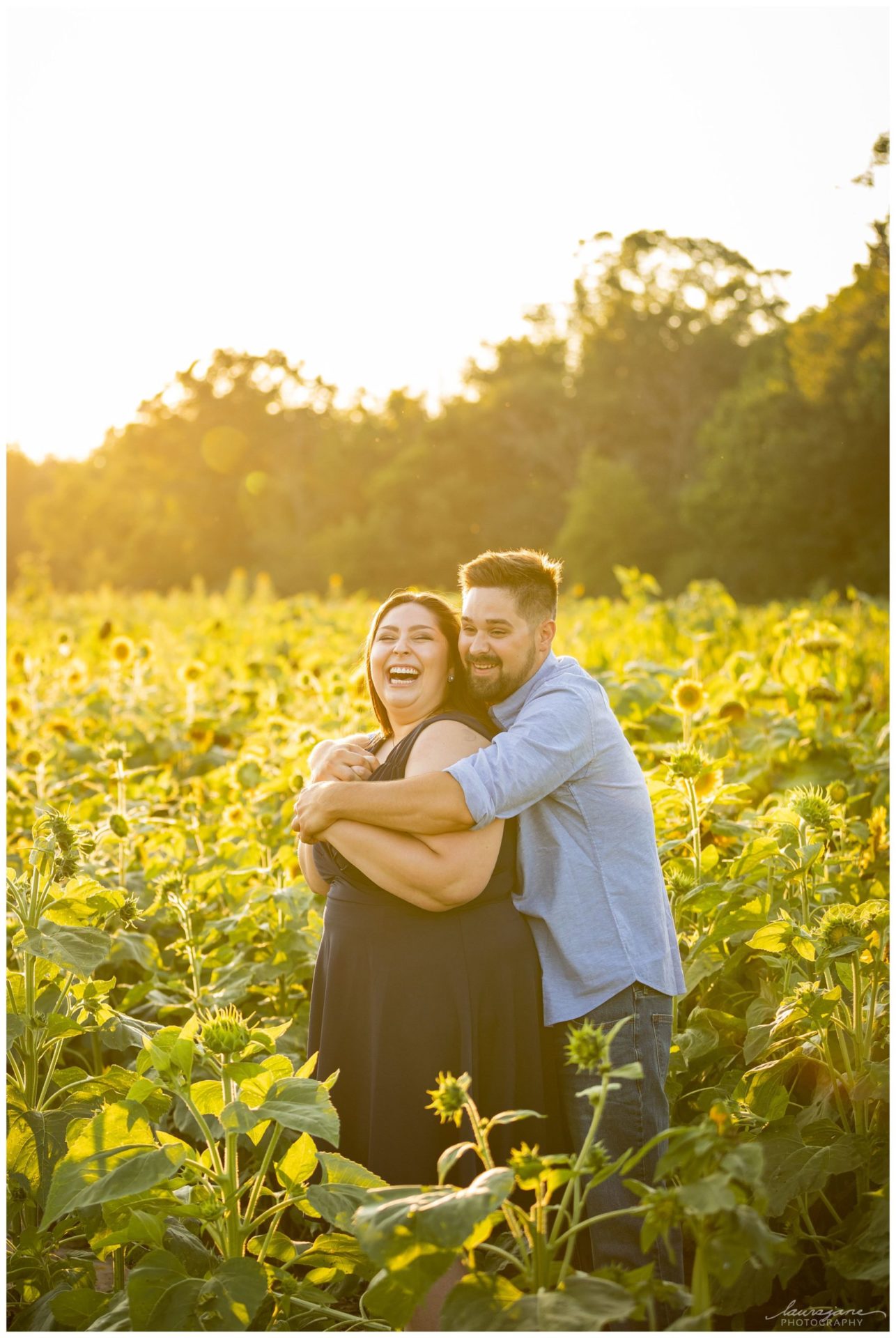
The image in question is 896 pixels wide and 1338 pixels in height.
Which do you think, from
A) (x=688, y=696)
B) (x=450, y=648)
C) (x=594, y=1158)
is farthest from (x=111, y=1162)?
(x=688, y=696)

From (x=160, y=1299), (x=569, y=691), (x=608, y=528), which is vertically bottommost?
(x=160, y=1299)

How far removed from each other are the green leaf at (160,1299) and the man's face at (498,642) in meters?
1.44

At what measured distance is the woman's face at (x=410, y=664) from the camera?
9.83 ft

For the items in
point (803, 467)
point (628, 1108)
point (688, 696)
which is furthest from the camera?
point (803, 467)

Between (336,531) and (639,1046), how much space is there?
3586 cm

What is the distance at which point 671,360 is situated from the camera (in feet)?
114

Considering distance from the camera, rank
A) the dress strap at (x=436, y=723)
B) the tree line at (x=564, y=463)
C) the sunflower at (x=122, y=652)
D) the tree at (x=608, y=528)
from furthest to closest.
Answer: the tree at (x=608, y=528), the tree line at (x=564, y=463), the sunflower at (x=122, y=652), the dress strap at (x=436, y=723)

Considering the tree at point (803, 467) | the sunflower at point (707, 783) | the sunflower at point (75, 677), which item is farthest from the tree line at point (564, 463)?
the sunflower at point (707, 783)

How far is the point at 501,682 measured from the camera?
2965 mm

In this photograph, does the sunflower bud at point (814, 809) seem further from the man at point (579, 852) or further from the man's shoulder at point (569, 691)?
the man's shoulder at point (569, 691)

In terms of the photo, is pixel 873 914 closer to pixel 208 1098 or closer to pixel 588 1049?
pixel 588 1049

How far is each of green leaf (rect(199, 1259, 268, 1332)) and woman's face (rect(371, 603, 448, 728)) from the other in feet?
4.41

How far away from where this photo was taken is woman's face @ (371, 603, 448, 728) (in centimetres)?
300

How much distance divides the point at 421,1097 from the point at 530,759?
770mm
